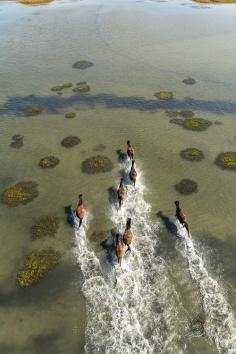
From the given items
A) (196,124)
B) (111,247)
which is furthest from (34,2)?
(111,247)

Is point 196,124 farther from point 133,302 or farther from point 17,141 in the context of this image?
point 133,302

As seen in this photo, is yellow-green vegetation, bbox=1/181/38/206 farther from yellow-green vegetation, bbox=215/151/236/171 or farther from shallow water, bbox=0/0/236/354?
yellow-green vegetation, bbox=215/151/236/171

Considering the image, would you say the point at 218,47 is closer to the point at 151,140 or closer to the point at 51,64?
the point at 51,64

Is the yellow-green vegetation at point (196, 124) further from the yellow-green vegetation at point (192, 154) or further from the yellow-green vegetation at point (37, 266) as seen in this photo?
the yellow-green vegetation at point (37, 266)

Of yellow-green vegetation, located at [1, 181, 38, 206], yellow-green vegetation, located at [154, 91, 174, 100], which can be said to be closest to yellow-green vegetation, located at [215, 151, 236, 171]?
yellow-green vegetation, located at [154, 91, 174, 100]

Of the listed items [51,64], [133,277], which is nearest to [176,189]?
[133,277]

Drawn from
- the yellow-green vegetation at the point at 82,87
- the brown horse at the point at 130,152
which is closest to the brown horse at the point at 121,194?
the brown horse at the point at 130,152
